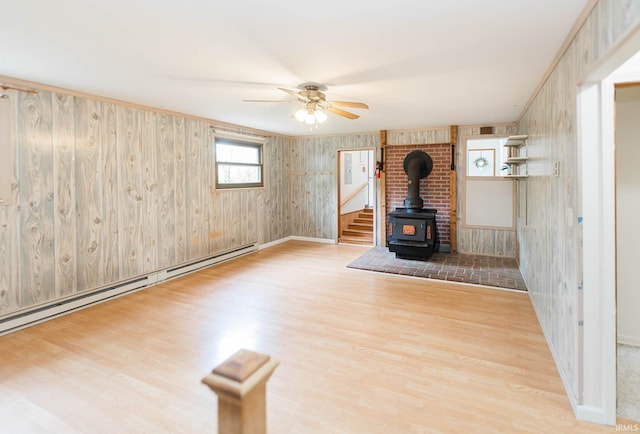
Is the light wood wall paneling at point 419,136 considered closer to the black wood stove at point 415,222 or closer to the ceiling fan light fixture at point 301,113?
the black wood stove at point 415,222

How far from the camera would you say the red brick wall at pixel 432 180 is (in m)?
6.12

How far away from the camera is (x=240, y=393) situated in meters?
0.68

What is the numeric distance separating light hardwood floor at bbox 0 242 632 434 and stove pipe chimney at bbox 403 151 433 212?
2.06 metres

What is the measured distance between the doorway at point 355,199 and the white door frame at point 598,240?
4.92 meters

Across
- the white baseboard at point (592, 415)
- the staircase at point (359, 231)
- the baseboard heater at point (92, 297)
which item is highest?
the staircase at point (359, 231)

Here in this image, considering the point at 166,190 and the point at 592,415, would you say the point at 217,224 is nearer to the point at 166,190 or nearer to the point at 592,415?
the point at 166,190

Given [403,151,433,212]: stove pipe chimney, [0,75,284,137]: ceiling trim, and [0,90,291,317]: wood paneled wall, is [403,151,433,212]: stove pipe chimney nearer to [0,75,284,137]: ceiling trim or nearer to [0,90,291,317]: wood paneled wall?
[0,75,284,137]: ceiling trim

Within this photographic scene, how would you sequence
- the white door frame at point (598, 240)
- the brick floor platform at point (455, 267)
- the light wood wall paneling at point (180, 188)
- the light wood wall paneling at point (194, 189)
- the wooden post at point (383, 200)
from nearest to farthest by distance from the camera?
the white door frame at point (598, 240) < the brick floor platform at point (455, 267) < the light wood wall paneling at point (180, 188) < the light wood wall paneling at point (194, 189) < the wooden post at point (383, 200)

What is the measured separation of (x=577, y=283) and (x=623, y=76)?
124 cm

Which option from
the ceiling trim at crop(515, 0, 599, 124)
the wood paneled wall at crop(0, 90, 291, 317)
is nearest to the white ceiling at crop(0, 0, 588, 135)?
the ceiling trim at crop(515, 0, 599, 124)

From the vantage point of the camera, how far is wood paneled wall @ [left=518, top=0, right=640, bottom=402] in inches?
65.6

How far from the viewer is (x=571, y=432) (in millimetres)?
1832

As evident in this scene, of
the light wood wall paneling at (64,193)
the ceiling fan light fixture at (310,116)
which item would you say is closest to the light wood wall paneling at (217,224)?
the light wood wall paneling at (64,193)

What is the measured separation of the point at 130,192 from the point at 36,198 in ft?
3.24
